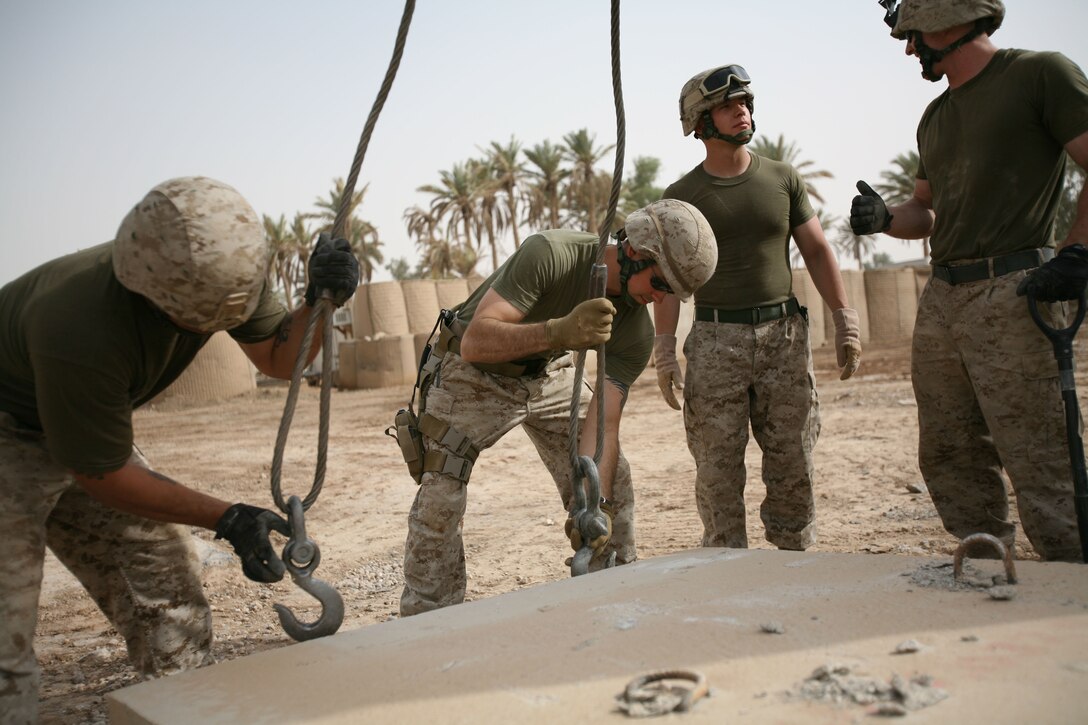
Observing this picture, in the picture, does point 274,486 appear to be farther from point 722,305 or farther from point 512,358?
point 722,305

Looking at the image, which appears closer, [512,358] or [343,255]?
[343,255]

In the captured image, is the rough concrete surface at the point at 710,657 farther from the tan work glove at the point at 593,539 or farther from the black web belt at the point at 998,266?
the black web belt at the point at 998,266

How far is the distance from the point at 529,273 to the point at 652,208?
18.9 inches

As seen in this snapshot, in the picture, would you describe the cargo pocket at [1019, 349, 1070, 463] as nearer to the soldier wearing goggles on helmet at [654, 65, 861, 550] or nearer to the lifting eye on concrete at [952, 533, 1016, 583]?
the soldier wearing goggles on helmet at [654, 65, 861, 550]

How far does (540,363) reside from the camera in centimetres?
346

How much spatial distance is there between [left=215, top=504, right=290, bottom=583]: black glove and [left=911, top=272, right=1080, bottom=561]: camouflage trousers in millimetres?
2398

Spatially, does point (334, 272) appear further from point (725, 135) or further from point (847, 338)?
point (847, 338)

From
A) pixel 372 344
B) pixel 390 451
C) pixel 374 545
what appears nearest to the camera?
pixel 374 545

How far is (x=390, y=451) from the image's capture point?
9.60m

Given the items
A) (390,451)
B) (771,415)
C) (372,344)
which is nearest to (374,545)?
(771,415)

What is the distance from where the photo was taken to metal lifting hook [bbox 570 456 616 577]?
2805mm

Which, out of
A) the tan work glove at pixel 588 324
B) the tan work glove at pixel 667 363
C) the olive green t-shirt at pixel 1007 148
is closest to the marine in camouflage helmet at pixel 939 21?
the olive green t-shirt at pixel 1007 148

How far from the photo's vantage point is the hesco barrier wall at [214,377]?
15992 millimetres

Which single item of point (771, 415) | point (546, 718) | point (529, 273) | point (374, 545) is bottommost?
point (374, 545)
